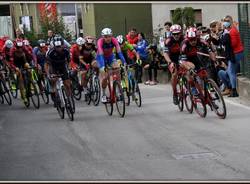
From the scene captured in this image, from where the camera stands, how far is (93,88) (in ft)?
54.2

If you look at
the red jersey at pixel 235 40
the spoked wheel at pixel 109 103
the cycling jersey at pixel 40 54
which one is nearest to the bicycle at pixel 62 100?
the spoked wheel at pixel 109 103

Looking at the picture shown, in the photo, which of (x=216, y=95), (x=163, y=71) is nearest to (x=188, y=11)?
(x=163, y=71)

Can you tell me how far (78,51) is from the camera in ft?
59.6

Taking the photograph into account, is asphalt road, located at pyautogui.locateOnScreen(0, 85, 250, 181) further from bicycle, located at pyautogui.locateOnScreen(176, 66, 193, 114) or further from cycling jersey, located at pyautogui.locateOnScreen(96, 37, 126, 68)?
cycling jersey, located at pyautogui.locateOnScreen(96, 37, 126, 68)

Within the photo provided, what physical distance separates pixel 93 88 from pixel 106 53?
2.33 meters

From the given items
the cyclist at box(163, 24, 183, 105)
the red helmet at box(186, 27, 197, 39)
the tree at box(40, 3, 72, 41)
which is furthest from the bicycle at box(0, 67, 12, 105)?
the tree at box(40, 3, 72, 41)

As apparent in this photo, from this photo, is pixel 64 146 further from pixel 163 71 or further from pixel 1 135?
pixel 163 71

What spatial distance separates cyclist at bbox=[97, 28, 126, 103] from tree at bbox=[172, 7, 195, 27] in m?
13.7

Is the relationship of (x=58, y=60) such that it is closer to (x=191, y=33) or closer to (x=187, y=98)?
(x=187, y=98)

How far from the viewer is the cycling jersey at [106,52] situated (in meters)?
13.8

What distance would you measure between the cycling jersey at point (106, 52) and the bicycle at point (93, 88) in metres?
1.75

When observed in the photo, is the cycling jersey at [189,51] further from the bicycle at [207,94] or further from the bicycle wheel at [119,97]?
the bicycle wheel at [119,97]

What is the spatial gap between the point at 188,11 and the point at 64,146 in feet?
60.7

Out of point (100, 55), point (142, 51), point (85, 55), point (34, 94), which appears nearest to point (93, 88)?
point (85, 55)
